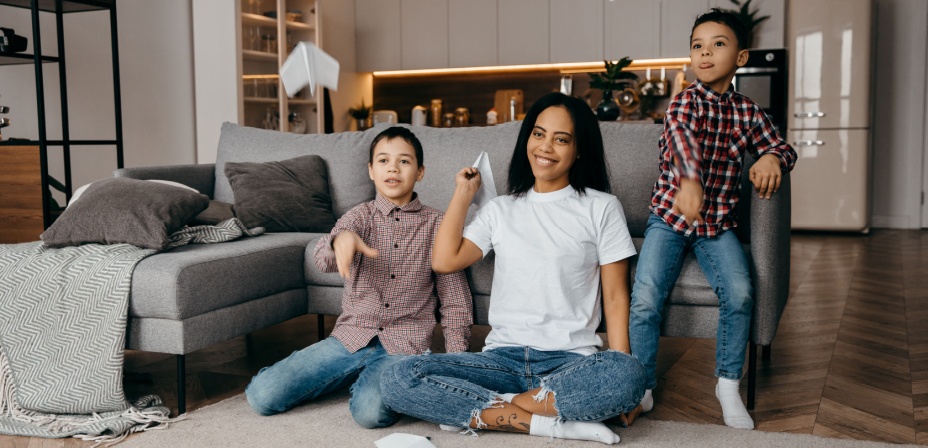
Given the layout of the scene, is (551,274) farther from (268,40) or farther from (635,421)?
(268,40)

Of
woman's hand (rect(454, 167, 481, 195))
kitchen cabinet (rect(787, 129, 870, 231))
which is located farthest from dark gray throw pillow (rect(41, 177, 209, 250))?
kitchen cabinet (rect(787, 129, 870, 231))

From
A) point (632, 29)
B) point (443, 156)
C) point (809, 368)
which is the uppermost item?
point (632, 29)

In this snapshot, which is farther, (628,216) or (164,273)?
(628,216)

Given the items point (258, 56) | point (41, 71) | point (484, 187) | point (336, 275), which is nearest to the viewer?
point (484, 187)

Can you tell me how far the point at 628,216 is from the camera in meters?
2.51

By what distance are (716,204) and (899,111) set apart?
5142 mm

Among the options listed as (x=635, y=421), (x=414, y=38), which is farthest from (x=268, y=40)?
(x=635, y=421)

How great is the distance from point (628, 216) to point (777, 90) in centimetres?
393

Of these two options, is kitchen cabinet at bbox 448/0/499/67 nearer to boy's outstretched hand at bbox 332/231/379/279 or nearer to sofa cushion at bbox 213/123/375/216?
sofa cushion at bbox 213/123/375/216

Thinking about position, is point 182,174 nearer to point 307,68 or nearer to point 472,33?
point 307,68

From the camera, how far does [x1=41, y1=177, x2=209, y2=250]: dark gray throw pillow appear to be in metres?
2.17

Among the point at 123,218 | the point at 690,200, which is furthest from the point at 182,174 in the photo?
the point at 690,200

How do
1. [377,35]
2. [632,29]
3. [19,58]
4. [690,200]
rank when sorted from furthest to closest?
[377,35] < [632,29] < [19,58] < [690,200]

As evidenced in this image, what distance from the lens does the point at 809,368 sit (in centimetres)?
251
